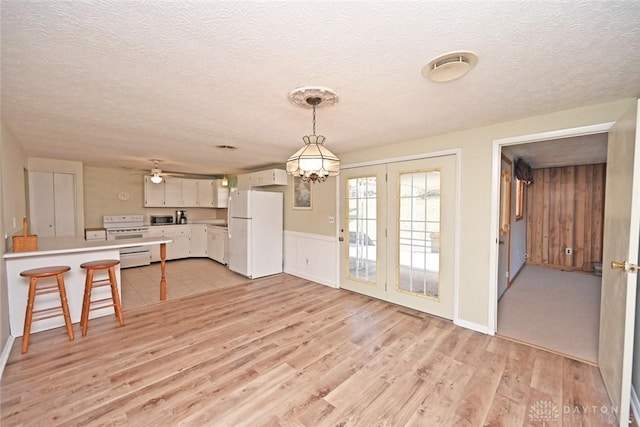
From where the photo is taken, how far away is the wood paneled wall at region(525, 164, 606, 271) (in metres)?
5.40

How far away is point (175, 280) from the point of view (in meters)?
4.82

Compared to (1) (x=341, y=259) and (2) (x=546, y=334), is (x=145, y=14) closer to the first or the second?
(1) (x=341, y=259)

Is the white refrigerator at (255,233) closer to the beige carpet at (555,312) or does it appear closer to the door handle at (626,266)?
the beige carpet at (555,312)

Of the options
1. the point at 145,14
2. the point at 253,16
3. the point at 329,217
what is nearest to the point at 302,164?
the point at 253,16

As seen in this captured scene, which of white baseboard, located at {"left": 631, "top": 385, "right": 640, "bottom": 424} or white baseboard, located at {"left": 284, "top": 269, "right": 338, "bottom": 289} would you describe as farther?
white baseboard, located at {"left": 284, "top": 269, "right": 338, "bottom": 289}

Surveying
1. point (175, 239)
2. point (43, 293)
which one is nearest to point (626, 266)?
point (43, 293)

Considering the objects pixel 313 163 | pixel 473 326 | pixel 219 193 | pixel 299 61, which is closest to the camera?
pixel 299 61

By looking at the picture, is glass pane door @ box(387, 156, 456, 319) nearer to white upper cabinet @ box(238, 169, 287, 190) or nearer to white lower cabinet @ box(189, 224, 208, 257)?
white upper cabinet @ box(238, 169, 287, 190)

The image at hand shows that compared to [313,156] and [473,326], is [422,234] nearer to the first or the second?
[473,326]

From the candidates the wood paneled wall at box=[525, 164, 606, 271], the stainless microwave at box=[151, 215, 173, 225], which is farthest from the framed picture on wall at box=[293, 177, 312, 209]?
the wood paneled wall at box=[525, 164, 606, 271]

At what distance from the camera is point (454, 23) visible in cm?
126

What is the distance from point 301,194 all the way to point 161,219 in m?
4.10

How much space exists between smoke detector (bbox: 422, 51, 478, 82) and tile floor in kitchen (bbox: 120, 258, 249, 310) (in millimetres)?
4250

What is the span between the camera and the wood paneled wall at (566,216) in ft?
17.7
